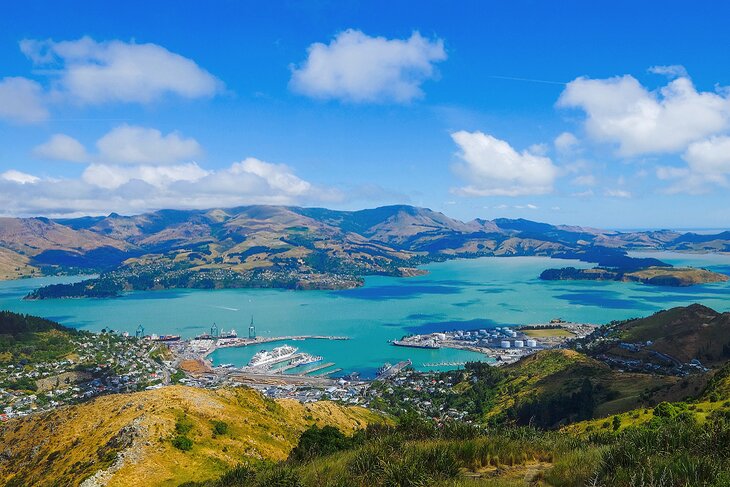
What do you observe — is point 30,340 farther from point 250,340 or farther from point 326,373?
point 326,373

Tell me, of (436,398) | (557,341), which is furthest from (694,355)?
(436,398)

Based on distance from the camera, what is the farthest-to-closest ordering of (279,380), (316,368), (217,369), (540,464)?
1. (316,368)
2. (217,369)
3. (279,380)
4. (540,464)

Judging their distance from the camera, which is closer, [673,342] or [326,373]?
[673,342]

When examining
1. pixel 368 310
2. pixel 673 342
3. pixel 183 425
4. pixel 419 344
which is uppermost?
pixel 183 425

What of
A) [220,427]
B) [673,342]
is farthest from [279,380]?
[673,342]

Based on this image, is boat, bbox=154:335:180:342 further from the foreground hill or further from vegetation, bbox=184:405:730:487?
vegetation, bbox=184:405:730:487

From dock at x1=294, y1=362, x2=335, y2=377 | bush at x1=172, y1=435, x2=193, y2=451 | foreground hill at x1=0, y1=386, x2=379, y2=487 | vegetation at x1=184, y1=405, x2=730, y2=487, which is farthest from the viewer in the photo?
dock at x1=294, y1=362, x2=335, y2=377

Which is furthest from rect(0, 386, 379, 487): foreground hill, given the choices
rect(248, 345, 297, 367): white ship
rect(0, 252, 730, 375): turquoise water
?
rect(248, 345, 297, 367): white ship
